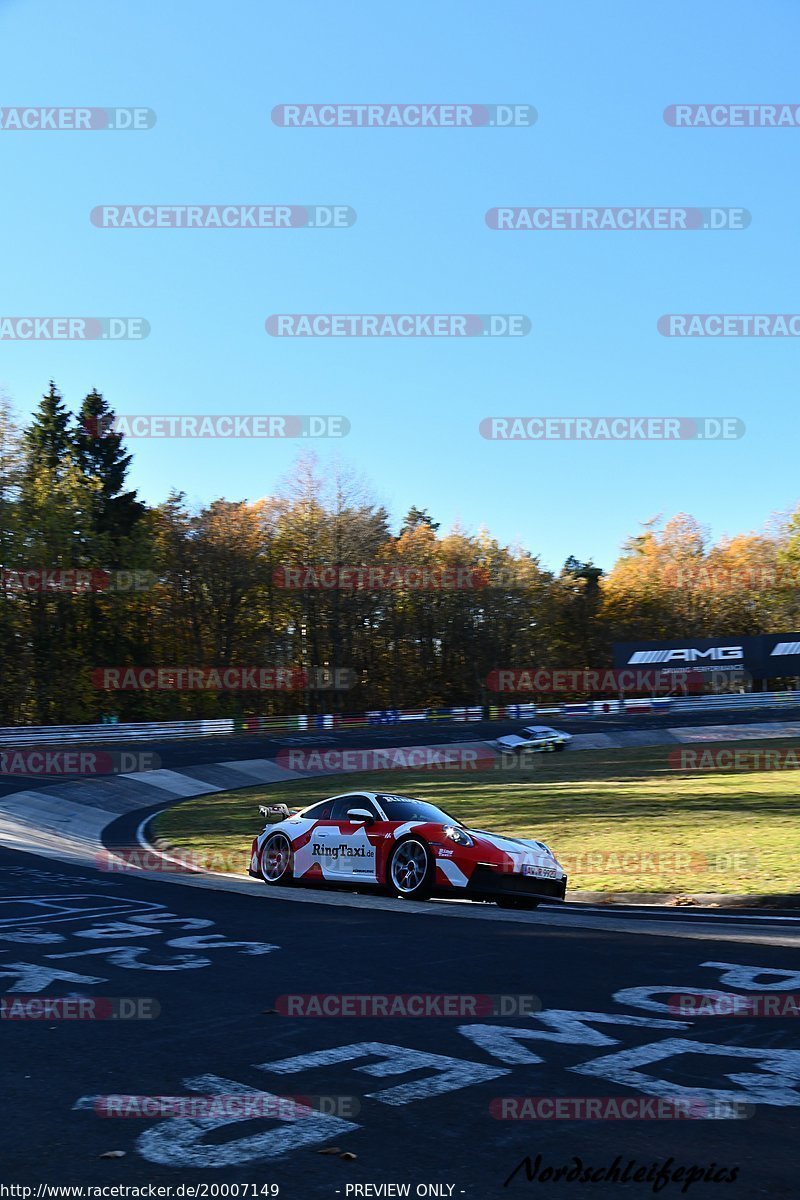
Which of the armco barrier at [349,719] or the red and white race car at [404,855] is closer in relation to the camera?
the red and white race car at [404,855]

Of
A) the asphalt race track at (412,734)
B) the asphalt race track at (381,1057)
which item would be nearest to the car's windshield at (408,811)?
the asphalt race track at (381,1057)

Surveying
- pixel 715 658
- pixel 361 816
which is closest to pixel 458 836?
pixel 361 816

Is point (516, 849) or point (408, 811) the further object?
A: point (408, 811)

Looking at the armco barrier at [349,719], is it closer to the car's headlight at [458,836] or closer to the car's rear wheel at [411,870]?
the car's rear wheel at [411,870]

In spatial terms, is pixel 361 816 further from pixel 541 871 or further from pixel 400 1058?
pixel 400 1058

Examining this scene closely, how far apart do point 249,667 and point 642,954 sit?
5646 centimetres

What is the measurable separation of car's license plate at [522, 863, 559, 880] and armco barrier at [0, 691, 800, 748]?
3482 cm

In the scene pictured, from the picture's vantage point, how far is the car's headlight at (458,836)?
12.2 m

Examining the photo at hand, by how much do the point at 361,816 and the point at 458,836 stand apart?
1365 mm

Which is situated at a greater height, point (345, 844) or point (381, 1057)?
point (381, 1057)

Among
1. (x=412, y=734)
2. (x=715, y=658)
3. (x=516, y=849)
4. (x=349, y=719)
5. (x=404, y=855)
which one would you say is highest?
(x=715, y=658)

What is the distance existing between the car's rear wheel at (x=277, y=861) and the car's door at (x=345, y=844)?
51 centimetres

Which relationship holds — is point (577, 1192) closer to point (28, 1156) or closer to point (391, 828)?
point (28, 1156)

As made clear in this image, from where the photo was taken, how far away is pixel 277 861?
14.4 meters
